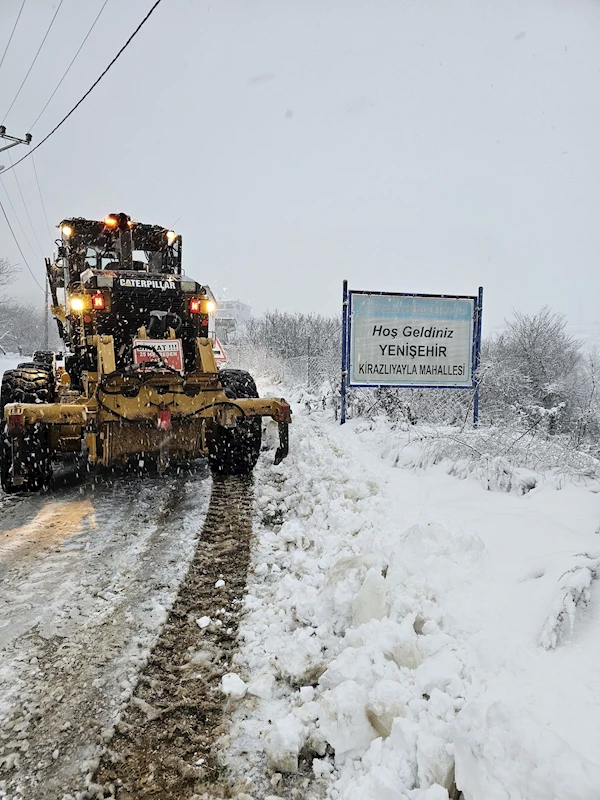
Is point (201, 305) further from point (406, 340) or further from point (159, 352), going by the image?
point (406, 340)

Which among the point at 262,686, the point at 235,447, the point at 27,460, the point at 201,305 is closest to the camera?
the point at 262,686

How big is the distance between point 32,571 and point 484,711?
328 centimetres

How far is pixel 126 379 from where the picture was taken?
211 inches

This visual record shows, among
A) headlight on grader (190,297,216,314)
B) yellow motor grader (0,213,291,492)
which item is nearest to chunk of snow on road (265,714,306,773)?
yellow motor grader (0,213,291,492)

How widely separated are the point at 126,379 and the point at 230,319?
58.5 feet

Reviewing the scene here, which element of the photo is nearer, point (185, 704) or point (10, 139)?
point (185, 704)

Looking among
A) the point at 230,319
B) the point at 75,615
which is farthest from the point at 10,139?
the point at 75,615

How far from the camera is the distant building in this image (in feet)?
70.0

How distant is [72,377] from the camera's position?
6789mm

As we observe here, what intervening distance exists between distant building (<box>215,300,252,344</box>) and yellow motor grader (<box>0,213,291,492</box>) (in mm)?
9038

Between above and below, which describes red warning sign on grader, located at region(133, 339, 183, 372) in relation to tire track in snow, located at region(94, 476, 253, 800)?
above

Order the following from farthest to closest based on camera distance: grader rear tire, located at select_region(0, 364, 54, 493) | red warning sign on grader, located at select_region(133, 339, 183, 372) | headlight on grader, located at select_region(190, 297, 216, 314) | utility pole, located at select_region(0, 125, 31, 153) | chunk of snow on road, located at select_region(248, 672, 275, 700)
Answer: utility pole, located at select_region(0, 125, 31, 153)
headlight on grader, located at select_region(190, 297, 216, 314)
red warning sign on grader, located at select_region(133, 339, 183, 372)
grader rear tire, located at select_region(0, 364, 54, 493)
chunk of snow on road, located at select_region(248, 672, 275, 700)

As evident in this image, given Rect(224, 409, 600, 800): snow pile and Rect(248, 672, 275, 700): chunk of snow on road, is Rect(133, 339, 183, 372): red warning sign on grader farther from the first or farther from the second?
Rect(248, 672, 275, 700): chunk of snow on road

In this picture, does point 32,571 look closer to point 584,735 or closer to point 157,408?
point 157,408
